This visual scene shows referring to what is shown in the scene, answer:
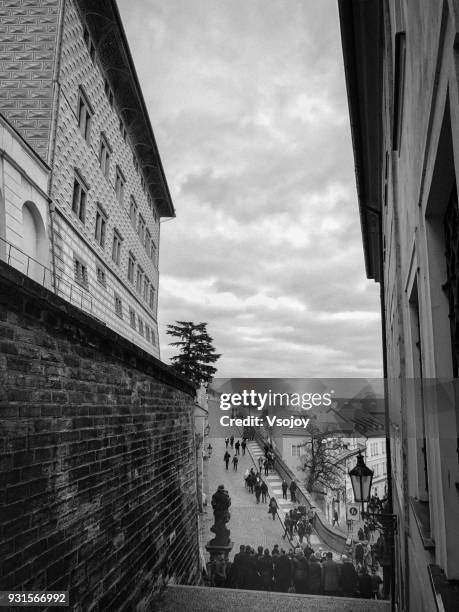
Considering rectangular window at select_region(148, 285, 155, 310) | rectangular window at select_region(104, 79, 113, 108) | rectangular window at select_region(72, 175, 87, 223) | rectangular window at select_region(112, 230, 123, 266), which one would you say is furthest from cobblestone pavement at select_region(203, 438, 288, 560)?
rectangular window at select_region(104, 79, 113, 108)

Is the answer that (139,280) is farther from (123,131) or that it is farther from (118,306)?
(123,131)

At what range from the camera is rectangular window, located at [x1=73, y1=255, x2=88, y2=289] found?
15423 mm

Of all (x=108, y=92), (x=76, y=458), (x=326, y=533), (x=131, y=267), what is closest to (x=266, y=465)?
(x=326, y=533)

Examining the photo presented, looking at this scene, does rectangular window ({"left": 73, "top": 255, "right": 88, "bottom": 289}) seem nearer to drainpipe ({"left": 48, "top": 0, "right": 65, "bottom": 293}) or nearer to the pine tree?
drainpipe ({"left": 48, "top": 0, "right": 65, "bottom": 293})

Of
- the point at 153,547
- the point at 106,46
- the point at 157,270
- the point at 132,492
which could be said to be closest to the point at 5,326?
the point at 132,492

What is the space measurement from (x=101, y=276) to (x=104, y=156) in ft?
14.7

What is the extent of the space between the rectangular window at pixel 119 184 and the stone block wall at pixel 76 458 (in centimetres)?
1355

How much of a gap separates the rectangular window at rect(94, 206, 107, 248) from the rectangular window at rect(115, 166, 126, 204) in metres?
2.54

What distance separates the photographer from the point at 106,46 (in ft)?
59.3

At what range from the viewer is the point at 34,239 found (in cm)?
1270

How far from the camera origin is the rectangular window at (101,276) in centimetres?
1802

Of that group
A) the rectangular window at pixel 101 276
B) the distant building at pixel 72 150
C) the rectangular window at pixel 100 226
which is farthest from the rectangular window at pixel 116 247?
the rectangular window at pixel 101 276

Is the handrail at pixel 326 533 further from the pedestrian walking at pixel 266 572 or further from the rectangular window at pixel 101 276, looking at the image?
the rectangular window at pixel 101 276

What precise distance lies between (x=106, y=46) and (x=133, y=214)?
800 centimetres
